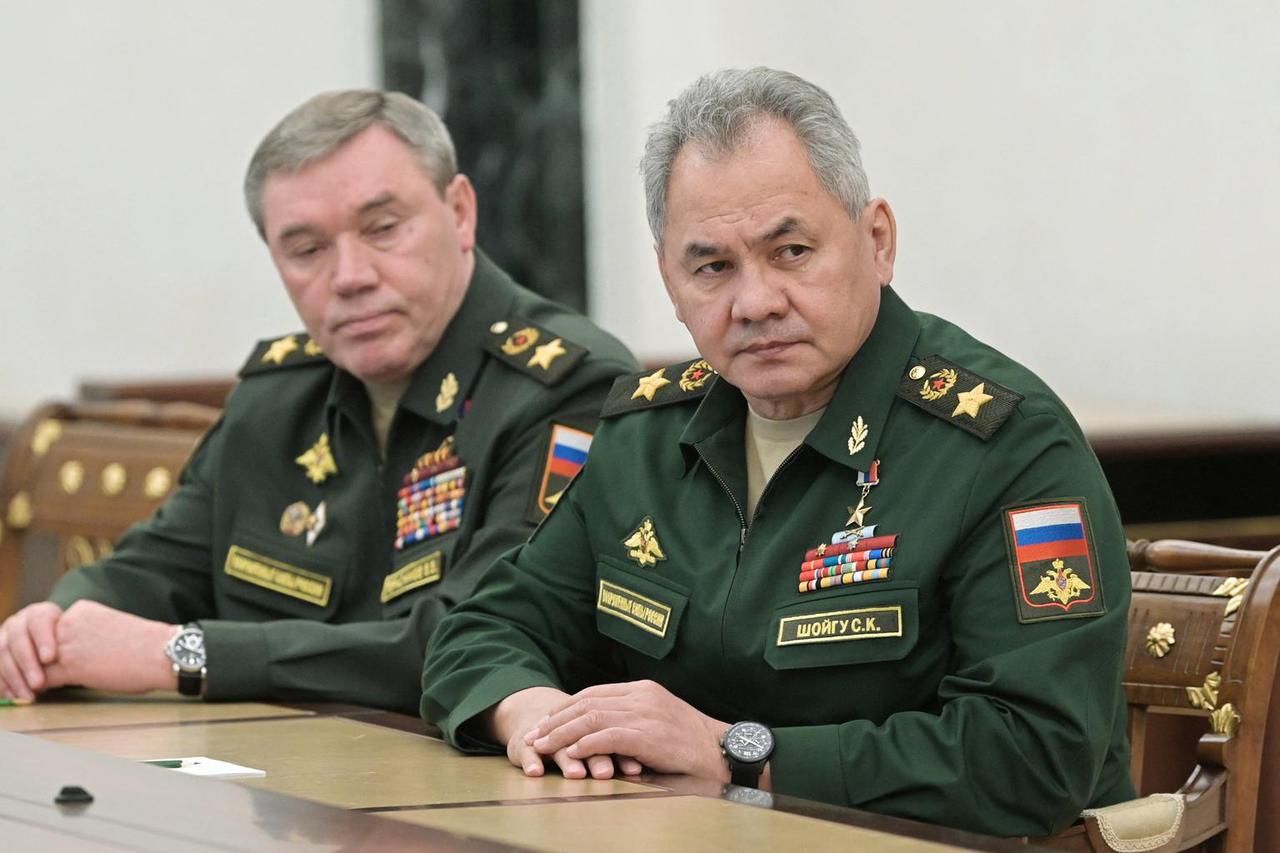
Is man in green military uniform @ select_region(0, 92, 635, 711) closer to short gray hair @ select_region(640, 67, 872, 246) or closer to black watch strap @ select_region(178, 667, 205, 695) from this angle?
black watch strap @ select_region(178, 667, 205, 695)

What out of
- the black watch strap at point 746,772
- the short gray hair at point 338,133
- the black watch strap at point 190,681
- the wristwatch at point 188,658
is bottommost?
the black watch strap at point 190,681

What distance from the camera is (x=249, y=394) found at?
10.7ft

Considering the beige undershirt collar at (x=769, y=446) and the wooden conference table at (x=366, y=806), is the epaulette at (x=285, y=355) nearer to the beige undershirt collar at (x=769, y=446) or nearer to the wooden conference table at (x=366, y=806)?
the wooden conference table at (x=366, y=806)

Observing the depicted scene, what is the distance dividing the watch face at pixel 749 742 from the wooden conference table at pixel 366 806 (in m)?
0.07

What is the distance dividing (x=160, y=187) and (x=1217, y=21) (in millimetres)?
3604

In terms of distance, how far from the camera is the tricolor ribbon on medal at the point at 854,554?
6.98 ft

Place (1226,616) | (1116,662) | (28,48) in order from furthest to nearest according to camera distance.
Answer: (28,48) → (1226,616) → (1116,662)

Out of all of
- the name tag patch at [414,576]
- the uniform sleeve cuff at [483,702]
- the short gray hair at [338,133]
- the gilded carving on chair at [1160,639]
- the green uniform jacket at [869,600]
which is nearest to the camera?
the green uniform jacket at [869,600]

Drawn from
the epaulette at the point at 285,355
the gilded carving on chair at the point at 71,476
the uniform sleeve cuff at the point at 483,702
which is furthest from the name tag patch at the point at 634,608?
the gilded carving on chair at the point at 71,476

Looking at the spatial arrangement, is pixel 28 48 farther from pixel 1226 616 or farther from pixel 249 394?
pixel 1226 616

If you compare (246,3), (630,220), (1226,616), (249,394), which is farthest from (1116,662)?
(246,3)

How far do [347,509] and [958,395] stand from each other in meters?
1.15

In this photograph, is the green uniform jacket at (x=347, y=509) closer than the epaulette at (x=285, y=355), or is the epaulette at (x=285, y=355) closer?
the green uniform jacket at (x=347, y=509)

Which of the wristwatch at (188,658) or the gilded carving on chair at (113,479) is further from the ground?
the gilded carving on chair at (113,479)
